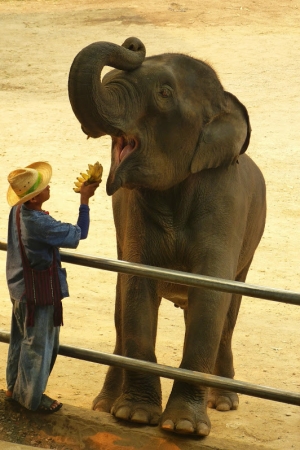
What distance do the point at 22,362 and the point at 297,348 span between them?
10.0 feet

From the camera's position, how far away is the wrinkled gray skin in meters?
4.23

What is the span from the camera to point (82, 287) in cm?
762

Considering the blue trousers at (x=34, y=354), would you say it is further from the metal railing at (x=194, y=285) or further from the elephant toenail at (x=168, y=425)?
the elephant toenail at (x=168, y=425)

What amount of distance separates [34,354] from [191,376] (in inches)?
25.4

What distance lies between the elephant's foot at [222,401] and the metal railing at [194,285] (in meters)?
1.83

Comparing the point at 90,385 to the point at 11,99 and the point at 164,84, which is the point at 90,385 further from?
the point at 11,99

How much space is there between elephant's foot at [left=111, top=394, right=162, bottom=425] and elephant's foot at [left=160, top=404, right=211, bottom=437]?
0.06m

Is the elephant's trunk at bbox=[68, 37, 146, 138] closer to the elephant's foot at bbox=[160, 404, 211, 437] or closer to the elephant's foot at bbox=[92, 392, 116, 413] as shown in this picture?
the elephant's foot at bbox=[160, 404, 211, 437]

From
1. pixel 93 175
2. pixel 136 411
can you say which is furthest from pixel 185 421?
pixel 93 175

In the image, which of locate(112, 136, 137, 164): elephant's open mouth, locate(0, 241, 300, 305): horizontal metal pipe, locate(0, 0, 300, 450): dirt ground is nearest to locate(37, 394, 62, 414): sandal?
locate(0, 0, 300, 450): dirt ground

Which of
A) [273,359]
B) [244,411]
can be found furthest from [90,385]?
[273,359]

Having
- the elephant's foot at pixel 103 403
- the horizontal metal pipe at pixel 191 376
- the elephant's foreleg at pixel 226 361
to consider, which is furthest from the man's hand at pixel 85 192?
the elephant's foreleg at pixel 226 361

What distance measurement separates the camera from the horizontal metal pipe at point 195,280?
142 inches

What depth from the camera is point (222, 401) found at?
221 inches
